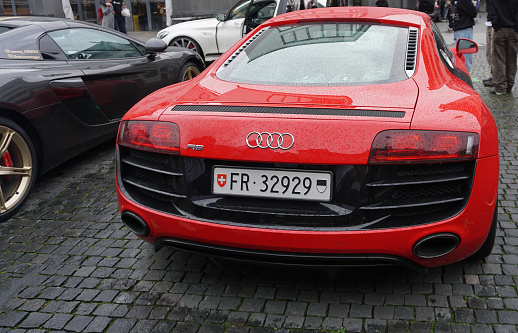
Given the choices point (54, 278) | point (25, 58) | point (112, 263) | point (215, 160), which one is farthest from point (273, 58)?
point (25, 58)

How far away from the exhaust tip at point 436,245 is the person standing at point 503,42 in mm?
6231

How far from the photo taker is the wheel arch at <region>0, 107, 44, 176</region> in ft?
13.3

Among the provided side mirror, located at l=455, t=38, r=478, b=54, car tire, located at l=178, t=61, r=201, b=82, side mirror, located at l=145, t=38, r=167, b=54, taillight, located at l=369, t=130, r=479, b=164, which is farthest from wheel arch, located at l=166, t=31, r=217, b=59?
taillight, located at l=369, t=130, r=479, b=164

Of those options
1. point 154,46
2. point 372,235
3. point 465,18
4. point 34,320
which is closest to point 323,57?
point 372,235

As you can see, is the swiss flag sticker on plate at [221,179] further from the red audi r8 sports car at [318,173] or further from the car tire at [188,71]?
the car tire at [188,71]

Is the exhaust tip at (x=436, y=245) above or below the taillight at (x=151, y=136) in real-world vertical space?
below

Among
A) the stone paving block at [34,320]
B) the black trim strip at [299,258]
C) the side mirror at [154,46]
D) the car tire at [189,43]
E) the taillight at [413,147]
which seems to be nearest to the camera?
the taillight at [413,147]

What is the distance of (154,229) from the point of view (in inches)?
105

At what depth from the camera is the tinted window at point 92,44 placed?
5.05 meters

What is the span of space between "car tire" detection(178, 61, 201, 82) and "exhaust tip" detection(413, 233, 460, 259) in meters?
4.59

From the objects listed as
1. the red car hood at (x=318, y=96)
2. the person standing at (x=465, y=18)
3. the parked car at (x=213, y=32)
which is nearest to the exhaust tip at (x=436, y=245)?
the red car hood at (x=318, y=96)

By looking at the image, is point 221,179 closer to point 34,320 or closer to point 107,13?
point 34,320

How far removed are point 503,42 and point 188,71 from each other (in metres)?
4.66

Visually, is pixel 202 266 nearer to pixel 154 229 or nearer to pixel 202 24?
pixel 154 229
